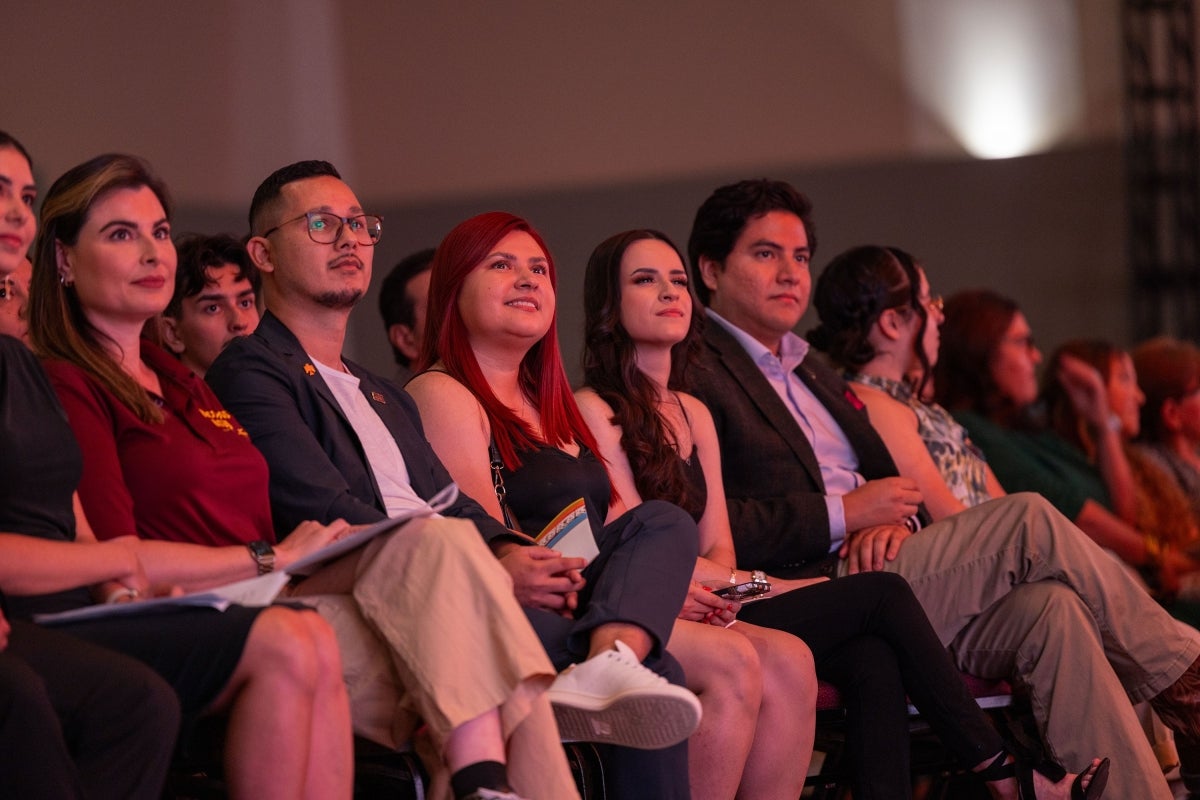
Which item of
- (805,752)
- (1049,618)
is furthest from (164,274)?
(1049,618)

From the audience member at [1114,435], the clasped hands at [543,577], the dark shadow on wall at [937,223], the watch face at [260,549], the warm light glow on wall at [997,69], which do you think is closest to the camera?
the watch face at [260,549]

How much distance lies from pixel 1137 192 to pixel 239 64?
4.79 meters

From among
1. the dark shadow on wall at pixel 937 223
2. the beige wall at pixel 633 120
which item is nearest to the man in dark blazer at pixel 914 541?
the dark shadow on wall at pixel 937 223

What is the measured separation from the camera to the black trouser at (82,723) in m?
1.81

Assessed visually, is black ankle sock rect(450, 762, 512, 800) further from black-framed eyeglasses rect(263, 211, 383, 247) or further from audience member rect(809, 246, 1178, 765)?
audience member rect(809, 246, 1178, 765)

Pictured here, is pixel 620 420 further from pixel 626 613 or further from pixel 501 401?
pixel 626 613

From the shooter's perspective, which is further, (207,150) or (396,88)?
(396,88)

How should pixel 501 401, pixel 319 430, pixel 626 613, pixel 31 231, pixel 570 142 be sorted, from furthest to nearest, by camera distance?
pixel 570 142 < pixel 501 401 < pixel 319 430 < pixel 626 613 < pixel 31 231

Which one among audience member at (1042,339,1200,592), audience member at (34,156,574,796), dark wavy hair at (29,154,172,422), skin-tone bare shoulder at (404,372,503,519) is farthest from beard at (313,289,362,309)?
audience member at (1042,339,1200,592)

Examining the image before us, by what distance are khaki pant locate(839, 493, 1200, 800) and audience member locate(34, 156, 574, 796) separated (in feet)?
4.20

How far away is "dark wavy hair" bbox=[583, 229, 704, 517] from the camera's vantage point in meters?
3.15

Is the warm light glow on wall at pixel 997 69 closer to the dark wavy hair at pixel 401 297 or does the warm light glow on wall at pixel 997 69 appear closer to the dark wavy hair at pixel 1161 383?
the dark wavy hair at pixel 1161 383

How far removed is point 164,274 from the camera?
240 cm

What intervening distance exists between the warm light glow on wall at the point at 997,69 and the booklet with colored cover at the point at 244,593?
20.7ft
